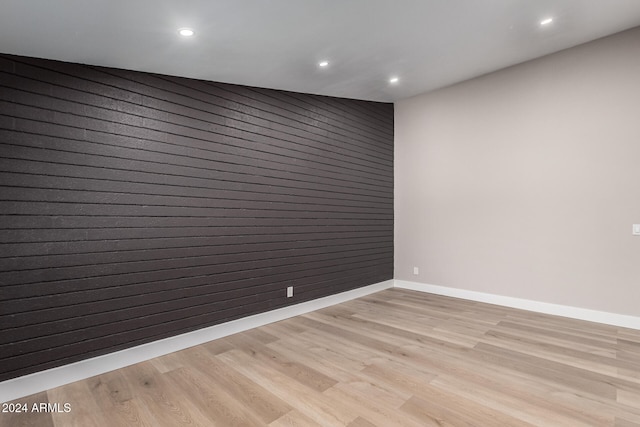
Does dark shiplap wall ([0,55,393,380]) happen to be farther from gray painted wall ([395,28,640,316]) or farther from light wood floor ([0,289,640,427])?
gray painted wall ([395,28,640,316])

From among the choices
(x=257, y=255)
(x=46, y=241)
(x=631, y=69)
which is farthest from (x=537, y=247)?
(x=46, y=241)

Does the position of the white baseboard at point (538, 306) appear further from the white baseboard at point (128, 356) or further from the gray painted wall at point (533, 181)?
the white baseboard at point (128, 356)

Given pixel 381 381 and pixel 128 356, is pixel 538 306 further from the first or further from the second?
pixel 128 356

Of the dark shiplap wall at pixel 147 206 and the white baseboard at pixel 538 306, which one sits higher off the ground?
the dark shiplap wall at pixel 147 206

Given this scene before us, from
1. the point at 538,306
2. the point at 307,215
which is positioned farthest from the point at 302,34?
the point at 538,306

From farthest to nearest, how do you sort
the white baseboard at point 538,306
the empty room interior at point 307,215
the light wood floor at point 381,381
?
the white baseboard at point 538,306 → the empty room interior at point 307,215 → the light wood floor at point 381,381

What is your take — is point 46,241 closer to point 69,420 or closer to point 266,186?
point 69,420

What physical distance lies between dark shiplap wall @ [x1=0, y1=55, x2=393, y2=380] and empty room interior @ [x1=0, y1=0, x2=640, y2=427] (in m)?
0.02

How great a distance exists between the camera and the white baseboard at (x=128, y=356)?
7.35 feet

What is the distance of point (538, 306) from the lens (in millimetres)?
4027

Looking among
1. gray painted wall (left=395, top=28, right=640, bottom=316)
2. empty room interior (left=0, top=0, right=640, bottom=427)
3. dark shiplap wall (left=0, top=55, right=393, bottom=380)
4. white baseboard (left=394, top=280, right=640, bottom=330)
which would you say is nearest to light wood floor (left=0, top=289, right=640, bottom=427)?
empty room interior (left=0, top=0, right=640, bottom=427)

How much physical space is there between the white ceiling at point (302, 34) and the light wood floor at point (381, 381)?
7.92 ft

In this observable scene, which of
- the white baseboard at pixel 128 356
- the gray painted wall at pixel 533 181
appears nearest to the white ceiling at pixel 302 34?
the gray painted wall at pixel 533 181

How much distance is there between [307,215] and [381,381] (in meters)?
2.22
